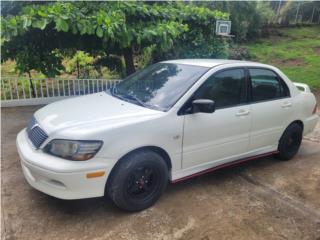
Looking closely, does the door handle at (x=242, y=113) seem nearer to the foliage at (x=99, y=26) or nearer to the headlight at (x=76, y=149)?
the headlight at (x=76, y=149)

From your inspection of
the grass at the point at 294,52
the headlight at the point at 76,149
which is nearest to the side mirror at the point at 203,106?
the headlight at the point at 76,149

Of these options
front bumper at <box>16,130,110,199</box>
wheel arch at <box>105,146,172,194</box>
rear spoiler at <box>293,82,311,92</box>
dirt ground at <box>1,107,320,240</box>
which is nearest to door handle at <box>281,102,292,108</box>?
rear spoiler at <box>293,82,311,92</box>

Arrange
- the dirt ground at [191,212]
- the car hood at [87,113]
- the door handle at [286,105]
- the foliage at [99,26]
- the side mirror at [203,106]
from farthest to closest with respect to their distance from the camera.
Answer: the foliage at [99,26] → the door handle at [286,105] → the side mirror at [203,106] → the car hood at [87,113] → the dirt ground at [191,212]

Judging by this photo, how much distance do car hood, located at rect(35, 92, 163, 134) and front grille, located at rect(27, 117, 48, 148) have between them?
0.05m

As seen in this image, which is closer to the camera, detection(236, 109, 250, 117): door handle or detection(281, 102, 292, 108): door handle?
detection(236, 109, 250, 117): door handle

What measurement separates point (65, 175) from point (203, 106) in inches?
62.3

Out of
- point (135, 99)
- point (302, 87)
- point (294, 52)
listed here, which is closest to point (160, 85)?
point (135, 99)

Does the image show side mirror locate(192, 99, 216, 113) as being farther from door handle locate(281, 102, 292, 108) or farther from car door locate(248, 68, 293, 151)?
door handle locate(281, 102, 292, 108)

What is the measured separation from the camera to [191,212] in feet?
10.8

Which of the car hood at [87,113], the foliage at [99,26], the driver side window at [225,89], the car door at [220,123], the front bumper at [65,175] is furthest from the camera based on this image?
the foliage at [99,26]

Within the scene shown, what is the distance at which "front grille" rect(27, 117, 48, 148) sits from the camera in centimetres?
302

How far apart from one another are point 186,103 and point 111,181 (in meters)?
1.18

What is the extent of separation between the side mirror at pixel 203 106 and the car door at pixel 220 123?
0.09 meters

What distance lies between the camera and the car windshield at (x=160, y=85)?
349cm
